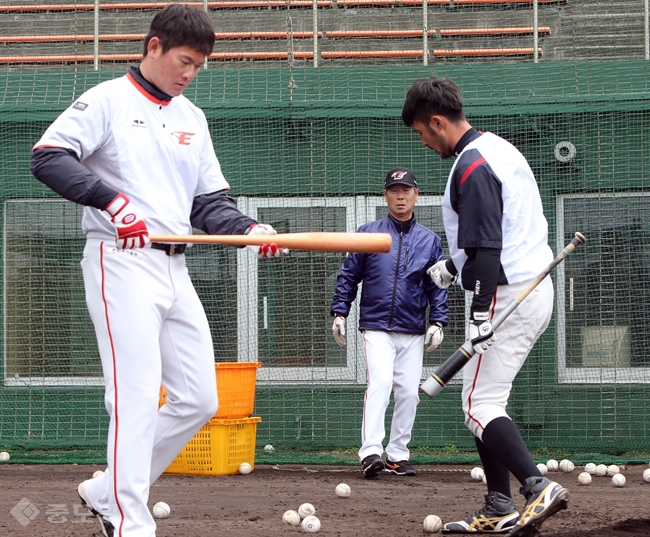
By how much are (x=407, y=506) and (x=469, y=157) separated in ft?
8.38

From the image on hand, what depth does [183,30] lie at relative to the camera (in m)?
4.04

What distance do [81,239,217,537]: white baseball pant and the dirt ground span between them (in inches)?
41.0

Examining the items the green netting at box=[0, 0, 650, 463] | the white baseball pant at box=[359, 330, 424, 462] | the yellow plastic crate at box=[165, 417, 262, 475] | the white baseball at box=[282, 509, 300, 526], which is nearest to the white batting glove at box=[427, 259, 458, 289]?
the white baseball at box=[282, 509, 300, 526]

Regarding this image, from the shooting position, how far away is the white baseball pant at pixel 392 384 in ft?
24.5

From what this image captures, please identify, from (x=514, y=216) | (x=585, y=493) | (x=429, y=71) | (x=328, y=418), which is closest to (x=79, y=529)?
(x=514, y=216)

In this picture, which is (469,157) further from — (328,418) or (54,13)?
(54,13)

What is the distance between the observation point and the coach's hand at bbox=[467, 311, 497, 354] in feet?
14.4

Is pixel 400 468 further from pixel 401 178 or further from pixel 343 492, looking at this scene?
pixel 401 178

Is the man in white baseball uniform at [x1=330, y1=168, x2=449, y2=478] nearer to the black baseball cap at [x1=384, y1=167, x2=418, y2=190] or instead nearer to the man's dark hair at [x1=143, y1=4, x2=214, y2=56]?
the black baseball cap at [x1=384, y1=167, x2=418, y2=190]

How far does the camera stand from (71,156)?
3873 millimetres

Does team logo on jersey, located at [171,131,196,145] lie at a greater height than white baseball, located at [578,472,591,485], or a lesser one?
greater

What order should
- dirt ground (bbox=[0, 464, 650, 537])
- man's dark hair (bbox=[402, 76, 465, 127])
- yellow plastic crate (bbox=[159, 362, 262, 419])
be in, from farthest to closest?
yellow plastic crate (bbox=[159, 362, 262, 419]), dirt ground (bbox=[0, 464, 650, 537]), man's dark hair (bbox=[402, 76, 465, 127])

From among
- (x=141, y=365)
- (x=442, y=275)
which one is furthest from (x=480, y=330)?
(x=141, y=365)

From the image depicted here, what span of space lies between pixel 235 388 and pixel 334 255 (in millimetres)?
2275
